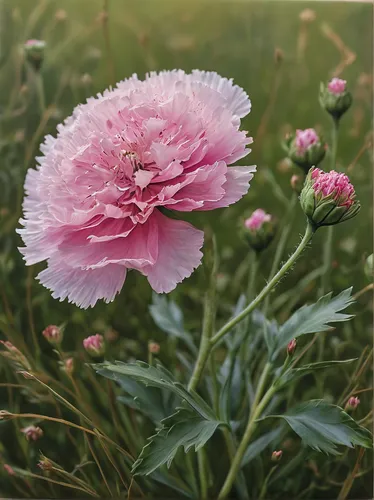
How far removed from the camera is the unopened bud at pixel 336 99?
52 centimetres

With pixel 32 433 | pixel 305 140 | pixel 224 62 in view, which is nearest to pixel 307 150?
pixel 305 140

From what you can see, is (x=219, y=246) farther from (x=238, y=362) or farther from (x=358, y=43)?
(x=358, y=43)

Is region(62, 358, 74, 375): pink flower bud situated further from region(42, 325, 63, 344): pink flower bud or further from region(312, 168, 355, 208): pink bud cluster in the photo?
region(312, 168, 355, 208): pink bud cluster

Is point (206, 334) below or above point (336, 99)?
below

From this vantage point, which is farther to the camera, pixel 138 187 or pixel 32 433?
pixel 32 433

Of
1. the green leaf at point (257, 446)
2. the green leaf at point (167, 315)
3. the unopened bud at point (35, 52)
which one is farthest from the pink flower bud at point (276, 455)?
the unopened bud at point (35, 52)

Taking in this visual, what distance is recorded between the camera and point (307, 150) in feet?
1.64

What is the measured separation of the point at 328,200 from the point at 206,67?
192mm

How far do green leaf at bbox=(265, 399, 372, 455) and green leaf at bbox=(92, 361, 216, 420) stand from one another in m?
0.07

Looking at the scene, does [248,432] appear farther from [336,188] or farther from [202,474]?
[336,188]

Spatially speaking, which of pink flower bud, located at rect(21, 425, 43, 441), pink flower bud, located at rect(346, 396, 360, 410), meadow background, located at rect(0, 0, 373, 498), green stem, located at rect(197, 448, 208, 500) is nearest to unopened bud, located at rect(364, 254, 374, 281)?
meadow background, located at rect(0, 0, 373, 498)

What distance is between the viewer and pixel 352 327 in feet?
1.70

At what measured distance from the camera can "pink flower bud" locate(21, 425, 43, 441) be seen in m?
0.51

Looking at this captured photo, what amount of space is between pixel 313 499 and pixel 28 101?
439 mm
